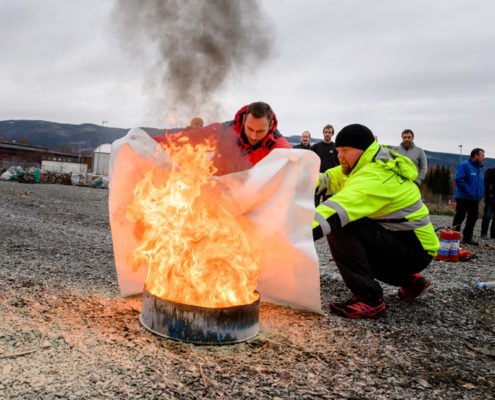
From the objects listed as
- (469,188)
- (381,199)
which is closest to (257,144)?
(381,199)

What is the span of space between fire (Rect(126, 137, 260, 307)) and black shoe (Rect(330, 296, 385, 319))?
0.82 m

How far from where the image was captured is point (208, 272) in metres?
3.00

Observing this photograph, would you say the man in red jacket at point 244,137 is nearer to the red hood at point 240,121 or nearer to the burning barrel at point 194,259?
the red hood at point 240,121

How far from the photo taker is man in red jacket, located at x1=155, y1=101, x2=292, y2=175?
11.8 feet

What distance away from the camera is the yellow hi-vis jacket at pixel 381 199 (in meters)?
3.35

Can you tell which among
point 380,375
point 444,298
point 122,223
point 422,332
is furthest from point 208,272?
point 444,298

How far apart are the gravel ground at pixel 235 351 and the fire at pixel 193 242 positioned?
1.15ft

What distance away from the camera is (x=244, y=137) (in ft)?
12.4

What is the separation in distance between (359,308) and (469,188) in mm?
6383

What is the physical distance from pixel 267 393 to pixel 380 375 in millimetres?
748

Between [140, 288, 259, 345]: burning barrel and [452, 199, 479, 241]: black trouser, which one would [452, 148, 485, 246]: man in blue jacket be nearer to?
[452, 199, 479, 241]: black trouser

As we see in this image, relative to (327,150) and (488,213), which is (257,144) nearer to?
(327,150)

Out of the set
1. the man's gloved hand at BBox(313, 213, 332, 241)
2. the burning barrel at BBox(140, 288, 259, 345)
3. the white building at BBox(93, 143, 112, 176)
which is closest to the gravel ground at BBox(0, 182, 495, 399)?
the burning barrel at BBox(140, 288, 259, 345)

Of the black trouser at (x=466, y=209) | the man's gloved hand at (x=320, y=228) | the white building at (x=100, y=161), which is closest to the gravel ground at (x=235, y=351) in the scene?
the man's gloved hand at (x=320, y=228)
